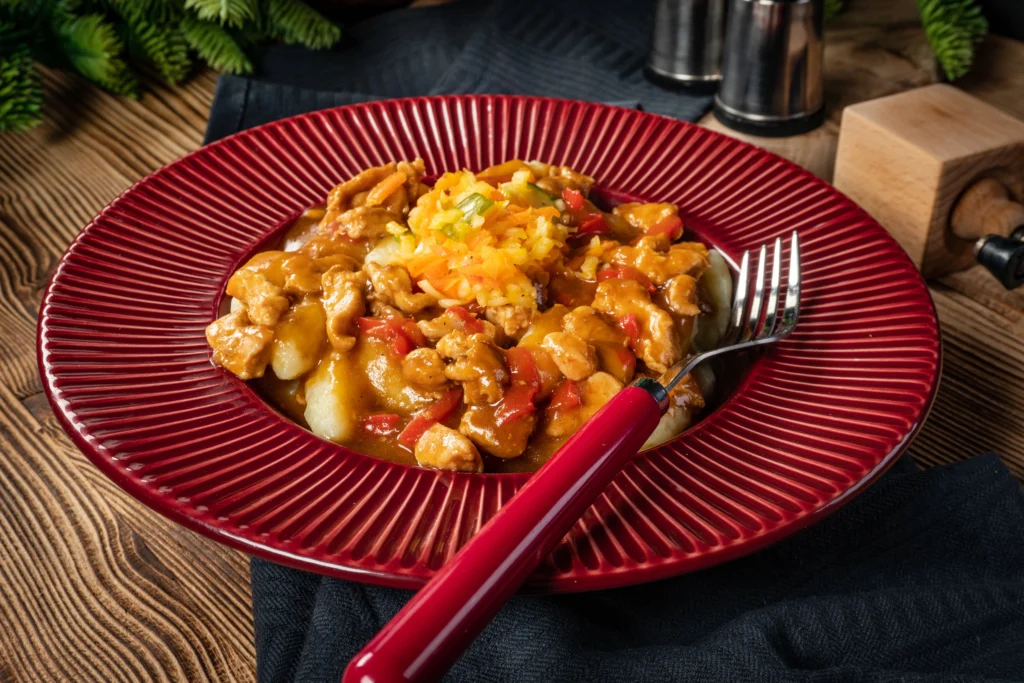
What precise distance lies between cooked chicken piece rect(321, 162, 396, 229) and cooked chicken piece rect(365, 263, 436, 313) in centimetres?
33

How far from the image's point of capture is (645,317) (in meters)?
2.06

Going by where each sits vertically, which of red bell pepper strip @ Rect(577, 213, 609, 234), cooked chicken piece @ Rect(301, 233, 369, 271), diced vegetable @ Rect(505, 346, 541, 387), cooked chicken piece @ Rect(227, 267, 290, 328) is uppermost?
red bell pepper strip @ Rect(577, 213, 609, 234)

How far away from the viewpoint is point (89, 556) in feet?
6.51

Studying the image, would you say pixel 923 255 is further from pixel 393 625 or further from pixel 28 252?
pixel 28 252

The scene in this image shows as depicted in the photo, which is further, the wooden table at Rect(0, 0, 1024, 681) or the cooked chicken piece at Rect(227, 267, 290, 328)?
the cooked chicken piece at Rect(227, 267, 290, 328)

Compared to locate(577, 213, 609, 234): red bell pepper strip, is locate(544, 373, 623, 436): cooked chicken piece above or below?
below

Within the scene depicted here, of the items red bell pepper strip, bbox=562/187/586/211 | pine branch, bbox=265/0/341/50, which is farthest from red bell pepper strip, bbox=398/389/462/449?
pine branch, bbox=265/0/341/50

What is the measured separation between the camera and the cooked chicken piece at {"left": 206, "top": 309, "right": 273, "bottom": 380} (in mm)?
2008

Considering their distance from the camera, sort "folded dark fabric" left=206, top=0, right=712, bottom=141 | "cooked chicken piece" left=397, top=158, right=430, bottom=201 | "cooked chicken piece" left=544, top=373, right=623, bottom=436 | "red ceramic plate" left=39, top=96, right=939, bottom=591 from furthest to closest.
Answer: "folded dark fabric" left=206, top=0, right=712, bottom=141 < "cooked chicken piece" left=397, top=158, right=430, bottom=201 < "cooked chicken piece" left=544, top=373, right=623, bottom=436 < "red ceramic plate" left=39, top=96, right=939, bottom=591

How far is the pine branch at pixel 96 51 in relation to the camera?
336 cm

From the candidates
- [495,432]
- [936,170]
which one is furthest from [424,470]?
[936,170]

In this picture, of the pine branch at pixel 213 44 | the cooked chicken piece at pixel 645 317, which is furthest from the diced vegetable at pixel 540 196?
the pine branch at pixel 213 44

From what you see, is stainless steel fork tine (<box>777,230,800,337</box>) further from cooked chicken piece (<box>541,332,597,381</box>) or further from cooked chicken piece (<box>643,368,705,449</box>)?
cooked chicken piece (<box>541,332,597,381</box>)

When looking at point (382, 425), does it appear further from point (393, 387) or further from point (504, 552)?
point (504, 552)
